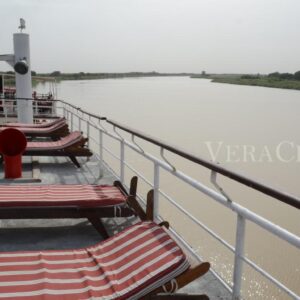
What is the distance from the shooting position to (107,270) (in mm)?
2334

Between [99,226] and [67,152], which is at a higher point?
[67,152]

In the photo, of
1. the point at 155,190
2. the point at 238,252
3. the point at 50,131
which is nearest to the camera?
the point at 238,252

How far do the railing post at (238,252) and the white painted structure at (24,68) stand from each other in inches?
337

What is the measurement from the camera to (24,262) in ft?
7.88

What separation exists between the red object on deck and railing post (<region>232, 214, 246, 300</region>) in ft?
12.4

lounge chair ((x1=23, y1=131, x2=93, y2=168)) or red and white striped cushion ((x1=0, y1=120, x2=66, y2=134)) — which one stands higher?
red and white striped cushion ((x1=0, y1=120, x2=66, y2=134))

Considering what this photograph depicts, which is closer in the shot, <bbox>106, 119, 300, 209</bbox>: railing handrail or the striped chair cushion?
<bbox>106, 119, 300, 209</bbox>: railing handrail

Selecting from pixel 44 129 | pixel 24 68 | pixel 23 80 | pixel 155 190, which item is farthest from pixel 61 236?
pixel 23 80

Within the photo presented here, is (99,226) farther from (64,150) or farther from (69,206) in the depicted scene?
(64,150)

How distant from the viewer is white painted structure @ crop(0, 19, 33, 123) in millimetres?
9648

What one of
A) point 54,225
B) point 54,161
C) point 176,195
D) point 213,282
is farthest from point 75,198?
point 176,195

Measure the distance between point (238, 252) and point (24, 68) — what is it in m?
8.59

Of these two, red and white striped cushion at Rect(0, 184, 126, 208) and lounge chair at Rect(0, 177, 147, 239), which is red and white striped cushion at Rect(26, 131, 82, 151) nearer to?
red and white striped cushion at Rect(0, 184, 126, 208)

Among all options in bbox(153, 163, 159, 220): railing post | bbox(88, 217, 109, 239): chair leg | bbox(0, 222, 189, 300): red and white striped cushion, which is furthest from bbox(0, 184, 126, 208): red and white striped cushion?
bbox(0, 222, 189, 300): red and white striped cushion
